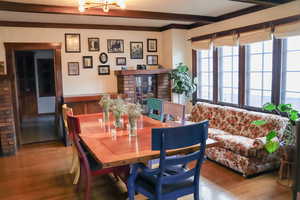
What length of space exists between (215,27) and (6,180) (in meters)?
4.44

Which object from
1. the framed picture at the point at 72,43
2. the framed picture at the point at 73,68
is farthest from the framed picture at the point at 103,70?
the framed picture at the point at 72,43

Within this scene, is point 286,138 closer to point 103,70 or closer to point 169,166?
point 169,166

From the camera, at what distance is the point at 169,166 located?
2.01 meters

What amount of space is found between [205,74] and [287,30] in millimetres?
2195

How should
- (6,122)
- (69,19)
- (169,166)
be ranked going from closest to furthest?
(169,166) → (6,122) → (69,19)

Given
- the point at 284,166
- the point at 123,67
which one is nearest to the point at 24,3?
the point at 123,67

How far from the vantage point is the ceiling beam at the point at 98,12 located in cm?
368

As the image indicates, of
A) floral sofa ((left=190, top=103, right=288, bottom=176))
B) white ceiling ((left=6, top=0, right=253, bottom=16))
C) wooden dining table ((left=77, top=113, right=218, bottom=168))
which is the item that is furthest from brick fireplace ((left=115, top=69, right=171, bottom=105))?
wooden dining table ((left=77, top=113, right=218, bottom=168))

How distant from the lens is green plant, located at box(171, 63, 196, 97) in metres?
5.40

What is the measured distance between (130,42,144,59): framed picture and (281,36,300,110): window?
310cm

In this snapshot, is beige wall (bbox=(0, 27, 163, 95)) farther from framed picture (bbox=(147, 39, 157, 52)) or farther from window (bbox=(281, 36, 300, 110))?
→ window (bbox=(281, 36, 300, 110))

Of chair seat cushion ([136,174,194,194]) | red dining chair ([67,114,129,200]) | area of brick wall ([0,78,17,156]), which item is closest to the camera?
chair seat cushion ([136,174,194,194])

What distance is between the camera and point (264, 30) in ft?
12.8

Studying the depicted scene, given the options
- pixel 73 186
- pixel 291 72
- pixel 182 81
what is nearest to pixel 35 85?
pixel 182 81
